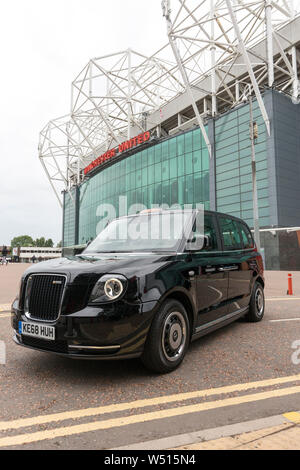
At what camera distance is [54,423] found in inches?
85.3

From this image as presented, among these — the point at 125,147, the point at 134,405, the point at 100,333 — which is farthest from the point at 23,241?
the point at 134,405

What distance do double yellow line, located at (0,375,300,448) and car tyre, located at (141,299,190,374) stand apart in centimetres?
42

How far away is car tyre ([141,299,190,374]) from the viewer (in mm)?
2896

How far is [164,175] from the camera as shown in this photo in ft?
120

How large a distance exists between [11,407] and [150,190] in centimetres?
3699

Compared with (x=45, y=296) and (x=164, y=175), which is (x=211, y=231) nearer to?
(x=45, y=296)

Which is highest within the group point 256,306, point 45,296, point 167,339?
point 45,296

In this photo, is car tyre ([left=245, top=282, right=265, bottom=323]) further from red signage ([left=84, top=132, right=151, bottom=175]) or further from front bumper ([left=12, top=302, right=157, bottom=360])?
red signage ([left=84, top=132, right=151, bottom=175])

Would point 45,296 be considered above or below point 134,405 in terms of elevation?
above

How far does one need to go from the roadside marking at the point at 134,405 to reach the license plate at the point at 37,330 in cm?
69

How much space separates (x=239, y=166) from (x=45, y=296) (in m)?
28.1

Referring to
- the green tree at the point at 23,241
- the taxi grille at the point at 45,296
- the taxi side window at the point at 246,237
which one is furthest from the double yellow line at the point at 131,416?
the green tree at the point at 23,241

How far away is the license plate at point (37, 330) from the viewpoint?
→ 2.77 m

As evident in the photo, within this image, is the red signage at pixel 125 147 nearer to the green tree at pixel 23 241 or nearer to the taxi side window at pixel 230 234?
the taxi side window at pixel 230 234
